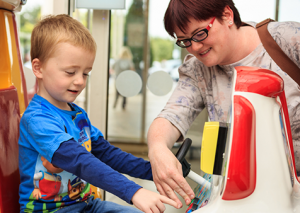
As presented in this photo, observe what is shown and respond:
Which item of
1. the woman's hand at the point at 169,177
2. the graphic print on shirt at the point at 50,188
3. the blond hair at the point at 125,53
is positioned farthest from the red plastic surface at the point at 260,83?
the blond hair at the point at 125,53

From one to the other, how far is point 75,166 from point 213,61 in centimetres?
55

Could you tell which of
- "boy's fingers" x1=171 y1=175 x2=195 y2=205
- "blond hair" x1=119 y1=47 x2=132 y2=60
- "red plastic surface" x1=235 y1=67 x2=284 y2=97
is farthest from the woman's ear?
"blond hair" x1=119 y1=47 x2=132 y2=60

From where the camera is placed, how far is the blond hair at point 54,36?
Answer: 88cm

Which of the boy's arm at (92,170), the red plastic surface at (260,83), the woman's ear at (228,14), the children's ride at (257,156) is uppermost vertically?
the woman's ear at (228,14)

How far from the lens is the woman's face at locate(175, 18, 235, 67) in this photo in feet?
3.07

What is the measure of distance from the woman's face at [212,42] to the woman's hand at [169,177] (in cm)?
36

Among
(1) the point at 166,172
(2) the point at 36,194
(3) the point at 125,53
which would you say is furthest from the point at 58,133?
(3) the point at 125,53

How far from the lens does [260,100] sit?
0.58 m

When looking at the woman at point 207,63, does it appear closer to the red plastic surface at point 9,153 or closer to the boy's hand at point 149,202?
the boy's hand at point 149,202

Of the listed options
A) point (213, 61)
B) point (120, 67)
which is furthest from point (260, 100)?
point (120, 67)

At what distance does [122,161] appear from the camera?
1020 mm

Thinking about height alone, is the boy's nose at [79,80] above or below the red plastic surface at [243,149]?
above

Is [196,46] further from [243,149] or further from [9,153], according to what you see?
[9,153]

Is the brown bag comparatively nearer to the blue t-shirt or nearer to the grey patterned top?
the grey patterned top
